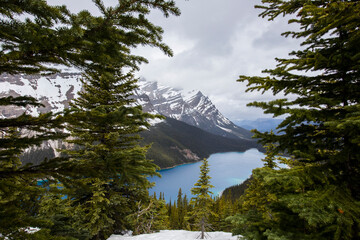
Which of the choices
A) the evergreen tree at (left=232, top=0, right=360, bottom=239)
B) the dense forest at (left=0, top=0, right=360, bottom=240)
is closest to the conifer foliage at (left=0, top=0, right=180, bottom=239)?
the dense forest at (left=0, top=0, right=360, bottom=240)

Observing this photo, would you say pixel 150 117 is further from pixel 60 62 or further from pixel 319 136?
pixel 319 136

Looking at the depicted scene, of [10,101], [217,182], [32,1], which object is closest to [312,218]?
[32,1]

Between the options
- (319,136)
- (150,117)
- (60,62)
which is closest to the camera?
(60,62)

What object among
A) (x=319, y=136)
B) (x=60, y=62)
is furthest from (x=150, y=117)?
(x=319, y=136)

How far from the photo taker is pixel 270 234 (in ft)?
10.5

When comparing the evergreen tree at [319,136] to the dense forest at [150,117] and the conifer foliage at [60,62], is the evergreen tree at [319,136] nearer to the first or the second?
the dense forest at [150,117]

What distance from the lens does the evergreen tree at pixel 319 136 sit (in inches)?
119

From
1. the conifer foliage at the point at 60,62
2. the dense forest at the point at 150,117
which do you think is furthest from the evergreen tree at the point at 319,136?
the conifer foliage at the point at 60,62

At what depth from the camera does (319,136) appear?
13.4 feet

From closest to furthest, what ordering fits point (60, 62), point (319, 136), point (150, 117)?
point (60, 62), point (150, 117), point (319, 136)

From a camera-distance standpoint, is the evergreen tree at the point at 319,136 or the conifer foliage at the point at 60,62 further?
the evergreen tree at the point at 319,136

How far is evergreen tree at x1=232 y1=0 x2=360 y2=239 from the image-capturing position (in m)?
3.03

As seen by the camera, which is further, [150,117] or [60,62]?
[150,117]

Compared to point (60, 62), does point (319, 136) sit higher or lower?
lower
